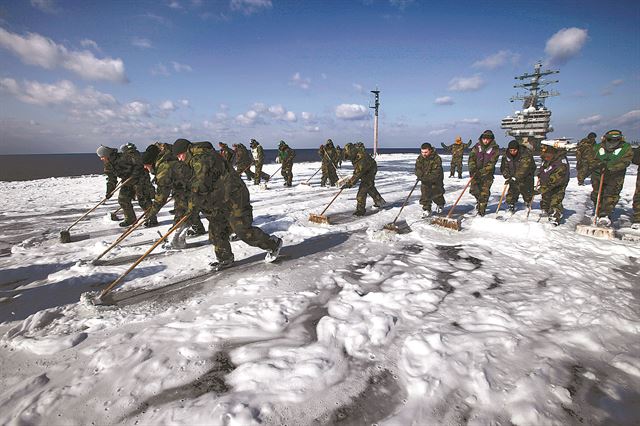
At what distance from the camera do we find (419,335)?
9.04 feet

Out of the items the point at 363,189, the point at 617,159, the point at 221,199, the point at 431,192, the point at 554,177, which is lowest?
the point at 431,192

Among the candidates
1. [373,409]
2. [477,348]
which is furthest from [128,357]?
[477,348]

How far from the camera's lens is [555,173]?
665 cm

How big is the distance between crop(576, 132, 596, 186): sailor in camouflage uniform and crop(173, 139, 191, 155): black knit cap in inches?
583

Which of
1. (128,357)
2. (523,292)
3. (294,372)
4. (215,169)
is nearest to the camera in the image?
(294,372)

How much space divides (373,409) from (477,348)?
1.13 meters

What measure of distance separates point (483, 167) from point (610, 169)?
2.40m

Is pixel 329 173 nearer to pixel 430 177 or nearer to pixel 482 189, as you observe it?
pixel 430 177

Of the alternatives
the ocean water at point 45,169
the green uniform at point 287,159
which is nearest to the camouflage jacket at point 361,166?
the green uniform at point 287,159

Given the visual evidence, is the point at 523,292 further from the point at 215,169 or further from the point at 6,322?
the point at 6,322

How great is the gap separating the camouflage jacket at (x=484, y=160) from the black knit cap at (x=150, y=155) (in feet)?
23.7

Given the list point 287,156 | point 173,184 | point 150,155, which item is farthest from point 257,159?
point 173,184

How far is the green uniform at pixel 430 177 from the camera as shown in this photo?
7234 mm

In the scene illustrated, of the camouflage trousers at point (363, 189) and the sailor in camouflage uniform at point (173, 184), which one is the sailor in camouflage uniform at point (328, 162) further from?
the sailor in camouflage uniform at point (173, 184)
